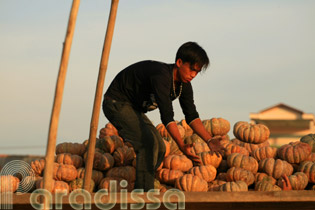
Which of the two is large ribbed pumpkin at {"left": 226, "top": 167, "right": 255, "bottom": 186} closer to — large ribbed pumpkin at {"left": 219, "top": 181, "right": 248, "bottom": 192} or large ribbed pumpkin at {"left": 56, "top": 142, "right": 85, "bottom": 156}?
large ribbed pumpkin at {"left": 219, "top": 181, "right": 248, "bottom": 192}

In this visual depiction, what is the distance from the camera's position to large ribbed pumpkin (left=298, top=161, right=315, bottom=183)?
6133 mm

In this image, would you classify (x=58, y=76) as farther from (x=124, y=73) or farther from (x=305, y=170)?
(x=305, y=170)

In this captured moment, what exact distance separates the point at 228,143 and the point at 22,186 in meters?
2.85

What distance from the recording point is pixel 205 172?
6.11m

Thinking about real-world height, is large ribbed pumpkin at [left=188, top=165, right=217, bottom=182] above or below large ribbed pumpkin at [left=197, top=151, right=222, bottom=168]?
below

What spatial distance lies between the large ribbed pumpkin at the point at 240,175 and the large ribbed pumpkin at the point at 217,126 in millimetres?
1442

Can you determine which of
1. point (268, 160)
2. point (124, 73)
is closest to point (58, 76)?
point (124, 73)

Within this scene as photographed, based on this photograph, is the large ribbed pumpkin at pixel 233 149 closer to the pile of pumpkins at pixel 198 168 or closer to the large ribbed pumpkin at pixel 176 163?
the pile of pumpkins at pixel 198 168

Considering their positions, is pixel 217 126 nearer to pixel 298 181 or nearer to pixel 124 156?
pixel 124 156

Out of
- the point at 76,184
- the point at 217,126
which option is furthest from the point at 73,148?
the point at 217,126

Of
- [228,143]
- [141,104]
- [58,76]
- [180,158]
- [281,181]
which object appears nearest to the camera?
[58,76]

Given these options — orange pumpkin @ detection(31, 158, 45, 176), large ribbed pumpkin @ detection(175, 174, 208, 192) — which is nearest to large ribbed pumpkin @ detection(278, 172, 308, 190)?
large ribbed pumpkin @ detection(175, 174, 208, 192)

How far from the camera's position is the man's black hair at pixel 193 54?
14.4 ft

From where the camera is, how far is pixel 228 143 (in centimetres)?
698
